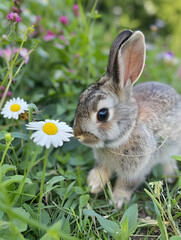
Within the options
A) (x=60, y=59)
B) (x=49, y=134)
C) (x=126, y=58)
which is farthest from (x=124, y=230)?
(x=60, y=59)

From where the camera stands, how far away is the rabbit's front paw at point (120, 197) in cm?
249

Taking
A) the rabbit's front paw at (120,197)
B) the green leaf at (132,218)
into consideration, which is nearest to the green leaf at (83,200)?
the rabbit's front paw at (120,197)

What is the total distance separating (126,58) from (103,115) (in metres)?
0.52

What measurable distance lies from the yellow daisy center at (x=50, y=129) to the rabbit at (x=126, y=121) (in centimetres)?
46

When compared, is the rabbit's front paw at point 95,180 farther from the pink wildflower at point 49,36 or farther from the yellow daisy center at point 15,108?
the pink wildflower at point 49,36

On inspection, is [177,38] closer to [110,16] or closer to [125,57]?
[110,16]

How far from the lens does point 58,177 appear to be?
2.07 meters

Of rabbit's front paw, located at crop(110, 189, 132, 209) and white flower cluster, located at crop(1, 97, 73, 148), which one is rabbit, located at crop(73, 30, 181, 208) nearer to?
rabbit's front paw, located at crop(110, 189, 132, 209)

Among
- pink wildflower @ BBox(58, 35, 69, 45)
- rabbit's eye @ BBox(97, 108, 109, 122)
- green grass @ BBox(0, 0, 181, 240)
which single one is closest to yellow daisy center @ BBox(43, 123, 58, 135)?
green grass @ BBox(0, 0, 181, 240)

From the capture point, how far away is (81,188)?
2.41 m

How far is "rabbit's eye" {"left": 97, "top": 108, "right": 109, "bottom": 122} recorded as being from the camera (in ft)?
7.29

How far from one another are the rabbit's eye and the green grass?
1.50ft

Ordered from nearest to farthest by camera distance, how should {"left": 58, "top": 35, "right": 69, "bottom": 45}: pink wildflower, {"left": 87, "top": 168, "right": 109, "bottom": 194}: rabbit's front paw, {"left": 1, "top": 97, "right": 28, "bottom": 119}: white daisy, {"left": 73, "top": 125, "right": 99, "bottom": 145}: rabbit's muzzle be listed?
{"left": 1, "top": 97, "right": 28, "bottom": 119}: white daisy
{"left": 73, "top": 125, "right": 99, "bottom": 145}: rabbit's muzzle
{"left": 87, "top": 168, "right": 109, "bottom": 194}: rabbit's front paw
{"left": 58, "top": 35, "right": 69, "bottom": 45}: pink wildflower

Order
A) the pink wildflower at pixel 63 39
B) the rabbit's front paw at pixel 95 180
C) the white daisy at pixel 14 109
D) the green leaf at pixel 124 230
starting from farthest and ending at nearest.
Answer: the pink wildflower at pixel 63 39, the rabbit's front paw at pixel 95 180, the white daisy at pixel 14 109, the green leaf at pixel 124 230
